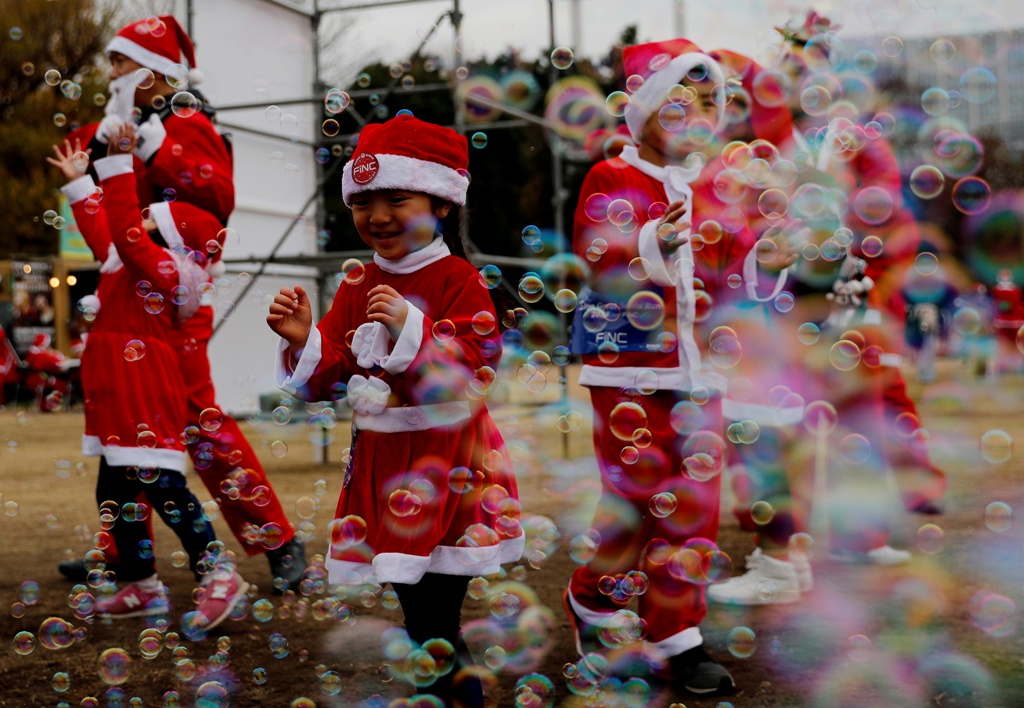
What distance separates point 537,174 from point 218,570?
23.1 metres

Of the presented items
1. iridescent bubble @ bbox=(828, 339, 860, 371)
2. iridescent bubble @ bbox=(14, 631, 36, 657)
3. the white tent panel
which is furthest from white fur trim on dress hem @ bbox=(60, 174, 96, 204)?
the white tent panel

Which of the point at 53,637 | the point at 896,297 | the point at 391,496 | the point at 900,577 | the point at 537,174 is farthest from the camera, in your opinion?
the point at 537,174

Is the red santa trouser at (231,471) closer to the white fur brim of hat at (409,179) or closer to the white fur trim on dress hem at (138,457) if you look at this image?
the white fur trim on dress hem at (138,457)

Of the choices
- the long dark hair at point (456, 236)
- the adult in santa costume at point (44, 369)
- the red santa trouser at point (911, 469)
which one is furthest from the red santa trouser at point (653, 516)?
the adult in santa costume at point (44, 369)

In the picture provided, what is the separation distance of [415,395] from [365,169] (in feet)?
1.70

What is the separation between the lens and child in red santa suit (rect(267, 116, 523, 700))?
2.49 meters

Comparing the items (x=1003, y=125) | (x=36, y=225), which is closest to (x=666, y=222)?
(x=36, y=225)

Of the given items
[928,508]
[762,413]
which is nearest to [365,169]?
[762,413]

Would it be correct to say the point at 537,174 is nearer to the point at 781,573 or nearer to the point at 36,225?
the point at 36,225

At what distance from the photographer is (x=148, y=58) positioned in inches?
164

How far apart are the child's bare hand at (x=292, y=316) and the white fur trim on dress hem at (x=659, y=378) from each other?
961 millimetres

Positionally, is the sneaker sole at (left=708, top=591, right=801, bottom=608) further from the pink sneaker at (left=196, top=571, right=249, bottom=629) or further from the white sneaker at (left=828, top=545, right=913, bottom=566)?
the pink sneaker at (left=196, top=571, right=249, bottom=629)

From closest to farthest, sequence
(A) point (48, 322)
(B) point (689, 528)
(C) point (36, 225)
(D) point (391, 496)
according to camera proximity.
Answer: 1. (D) point (391, 496)
2. (B) point (689, 528)
3. (A) point (48, 322)
4. (C) point (36, 225)

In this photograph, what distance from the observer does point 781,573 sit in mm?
4133
